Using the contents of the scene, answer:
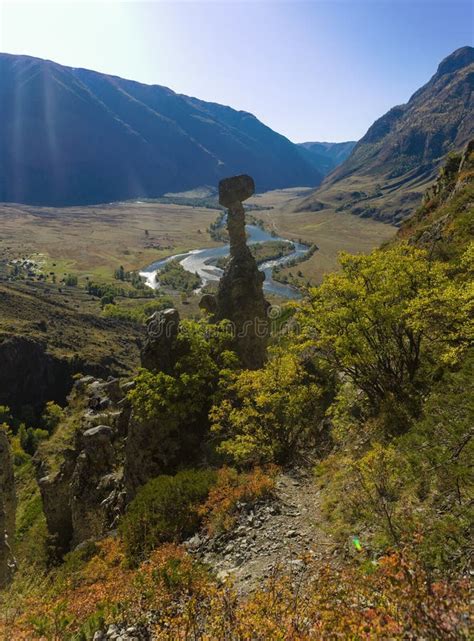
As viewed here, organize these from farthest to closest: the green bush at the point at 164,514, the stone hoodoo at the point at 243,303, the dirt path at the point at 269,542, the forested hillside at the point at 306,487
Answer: the stone hoodoo at the point at 243,303, the green bush at the point at 164,514, the dirt path at the point at 269,542, the forested hillside at the point at 306,487

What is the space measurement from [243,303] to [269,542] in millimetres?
23112

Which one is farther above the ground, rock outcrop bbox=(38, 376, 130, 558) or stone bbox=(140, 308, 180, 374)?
stone bbox=(140, 308, 180, 374)

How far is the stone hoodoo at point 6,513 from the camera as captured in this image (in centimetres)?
2122

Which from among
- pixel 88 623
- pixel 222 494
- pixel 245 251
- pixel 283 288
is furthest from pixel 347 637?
pixel 283 288

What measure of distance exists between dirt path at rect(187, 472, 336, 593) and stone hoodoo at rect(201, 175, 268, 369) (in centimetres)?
1648

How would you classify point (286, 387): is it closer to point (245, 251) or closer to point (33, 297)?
point (245, 251)

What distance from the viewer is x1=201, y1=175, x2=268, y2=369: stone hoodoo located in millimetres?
32000

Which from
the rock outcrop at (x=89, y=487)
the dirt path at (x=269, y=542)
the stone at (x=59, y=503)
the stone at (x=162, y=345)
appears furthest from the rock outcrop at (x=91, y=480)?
the dirt path at (x=269, y=542)

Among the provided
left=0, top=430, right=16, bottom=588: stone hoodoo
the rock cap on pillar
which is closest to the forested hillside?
left=0, top=430, right=16, bottom=588: stone hoodoo

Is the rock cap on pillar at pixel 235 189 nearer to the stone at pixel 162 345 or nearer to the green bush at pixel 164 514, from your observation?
the stone at pixel 162 345

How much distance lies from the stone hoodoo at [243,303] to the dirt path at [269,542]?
1648cm

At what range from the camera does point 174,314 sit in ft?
91.4

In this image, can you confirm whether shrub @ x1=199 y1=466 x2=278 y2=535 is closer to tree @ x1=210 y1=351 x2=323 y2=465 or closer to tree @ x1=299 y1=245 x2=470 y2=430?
tree @ x1=210 y1=351 x2=323 y2=465

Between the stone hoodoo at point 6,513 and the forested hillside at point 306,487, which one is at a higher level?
the forested hillside at point 306,487
